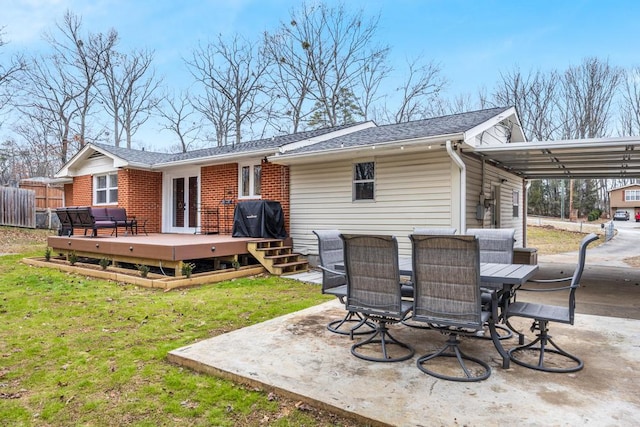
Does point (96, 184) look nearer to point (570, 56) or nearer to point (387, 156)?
point (387, 156)

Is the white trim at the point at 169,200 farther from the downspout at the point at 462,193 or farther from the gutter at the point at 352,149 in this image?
the downspout at the point at 462,193

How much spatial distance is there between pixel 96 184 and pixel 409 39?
16387 millimetres

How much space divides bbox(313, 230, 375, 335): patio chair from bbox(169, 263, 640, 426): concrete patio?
0.21m

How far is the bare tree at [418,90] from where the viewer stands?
854 inches

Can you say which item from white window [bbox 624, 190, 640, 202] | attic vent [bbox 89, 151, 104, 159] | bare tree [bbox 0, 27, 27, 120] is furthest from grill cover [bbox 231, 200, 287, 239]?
white window [bbox 624, 190, 640, 202]

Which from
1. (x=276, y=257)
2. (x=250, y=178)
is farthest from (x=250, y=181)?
(x=276, y=257)

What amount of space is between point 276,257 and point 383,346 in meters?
5.52

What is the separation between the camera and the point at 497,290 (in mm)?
3338

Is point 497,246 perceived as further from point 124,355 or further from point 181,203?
point 181,203

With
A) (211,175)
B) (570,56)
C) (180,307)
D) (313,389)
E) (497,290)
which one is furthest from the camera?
(570,56)

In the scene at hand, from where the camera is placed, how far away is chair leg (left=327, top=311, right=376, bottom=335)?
408 centimetres

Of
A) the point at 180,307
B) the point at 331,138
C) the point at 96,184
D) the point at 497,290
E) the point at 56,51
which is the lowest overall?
the point at 180,307

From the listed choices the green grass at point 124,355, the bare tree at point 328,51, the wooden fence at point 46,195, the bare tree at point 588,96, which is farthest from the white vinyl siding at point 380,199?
the bare tree at point 588,96

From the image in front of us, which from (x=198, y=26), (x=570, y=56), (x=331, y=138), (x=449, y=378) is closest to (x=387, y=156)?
(x=331, y=138)
